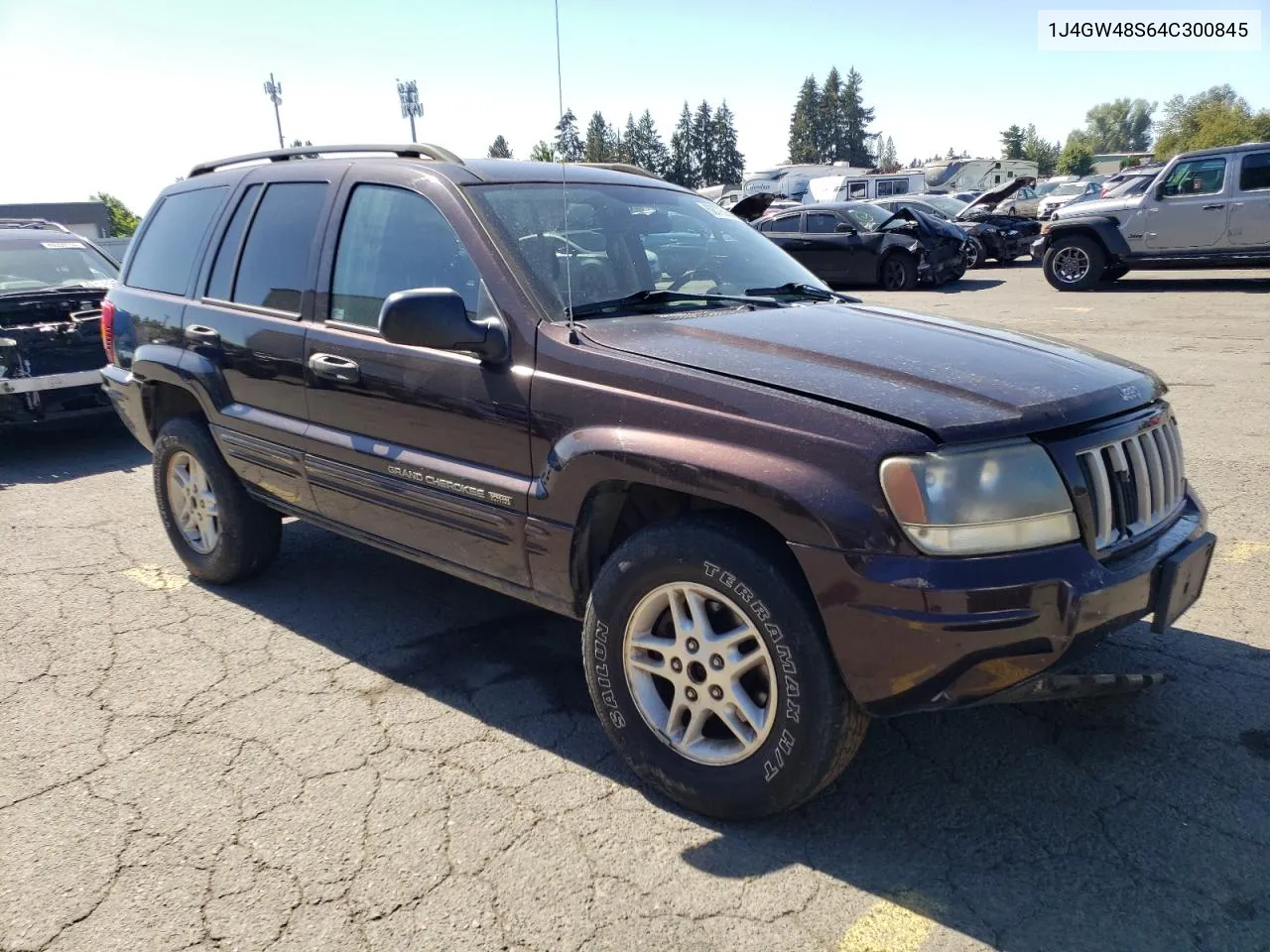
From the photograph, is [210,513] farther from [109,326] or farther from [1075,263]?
[1075,263]

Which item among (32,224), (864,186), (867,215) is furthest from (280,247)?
(864,186)

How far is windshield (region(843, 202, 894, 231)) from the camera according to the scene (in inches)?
677

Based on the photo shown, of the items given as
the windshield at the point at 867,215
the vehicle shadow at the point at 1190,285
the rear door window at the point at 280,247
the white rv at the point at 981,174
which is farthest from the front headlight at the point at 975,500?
the white rv at the point at 981,174

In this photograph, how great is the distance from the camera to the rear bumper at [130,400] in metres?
4.77

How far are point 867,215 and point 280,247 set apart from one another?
594 inches

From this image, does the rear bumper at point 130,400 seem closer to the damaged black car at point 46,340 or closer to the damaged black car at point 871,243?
the damaged black car at point 46,340

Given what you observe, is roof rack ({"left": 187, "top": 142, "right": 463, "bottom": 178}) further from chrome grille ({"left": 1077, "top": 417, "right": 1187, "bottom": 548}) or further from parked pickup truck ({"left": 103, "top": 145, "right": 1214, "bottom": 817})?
chrome grille ({"left": 1077, "top": 417, "right": 1187, "bottom": 548})

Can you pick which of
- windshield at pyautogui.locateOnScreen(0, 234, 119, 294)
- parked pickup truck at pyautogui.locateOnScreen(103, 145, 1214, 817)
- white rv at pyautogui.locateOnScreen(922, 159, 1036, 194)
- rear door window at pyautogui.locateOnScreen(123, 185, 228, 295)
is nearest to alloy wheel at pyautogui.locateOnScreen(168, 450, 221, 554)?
parked pickup truck at pyautogui.locateOnScreen(103, 145, 1214, 817)

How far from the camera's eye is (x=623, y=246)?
351 cm

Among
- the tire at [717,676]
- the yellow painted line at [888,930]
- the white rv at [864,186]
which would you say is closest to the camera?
the yellow painted line at [888,930]

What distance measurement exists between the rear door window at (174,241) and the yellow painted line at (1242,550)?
4818mm

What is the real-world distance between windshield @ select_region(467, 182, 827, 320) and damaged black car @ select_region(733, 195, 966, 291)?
1275 centimetres

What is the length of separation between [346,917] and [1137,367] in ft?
9.07

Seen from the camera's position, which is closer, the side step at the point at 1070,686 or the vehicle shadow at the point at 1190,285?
the side step at the point at 1070,686
